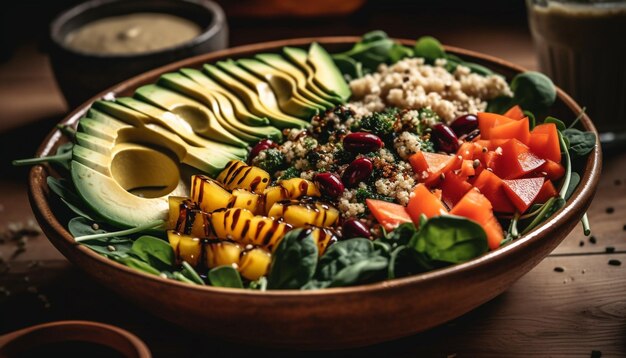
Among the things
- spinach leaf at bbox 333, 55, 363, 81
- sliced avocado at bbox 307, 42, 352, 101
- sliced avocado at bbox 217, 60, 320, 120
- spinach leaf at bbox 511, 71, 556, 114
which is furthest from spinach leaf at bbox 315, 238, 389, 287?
spinach leaf at bbox 333, 55, 363, 81

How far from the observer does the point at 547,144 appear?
1.99 metres

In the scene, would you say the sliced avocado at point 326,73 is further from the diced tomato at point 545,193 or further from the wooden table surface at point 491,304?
the wooden table surface at point 491,304

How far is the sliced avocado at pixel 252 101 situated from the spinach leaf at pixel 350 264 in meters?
0.70

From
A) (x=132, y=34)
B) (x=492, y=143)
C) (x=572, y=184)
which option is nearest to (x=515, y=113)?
(x=492, y=143)

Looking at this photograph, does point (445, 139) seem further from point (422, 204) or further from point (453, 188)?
point (422, 204)

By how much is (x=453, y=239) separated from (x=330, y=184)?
0.43m

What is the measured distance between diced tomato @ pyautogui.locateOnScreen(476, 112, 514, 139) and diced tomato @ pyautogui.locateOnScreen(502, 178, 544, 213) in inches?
10.1

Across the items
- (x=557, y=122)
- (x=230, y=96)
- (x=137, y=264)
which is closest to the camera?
(x=137, y=264)

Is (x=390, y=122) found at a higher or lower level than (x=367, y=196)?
higher

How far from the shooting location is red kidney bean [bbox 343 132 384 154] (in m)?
1.98

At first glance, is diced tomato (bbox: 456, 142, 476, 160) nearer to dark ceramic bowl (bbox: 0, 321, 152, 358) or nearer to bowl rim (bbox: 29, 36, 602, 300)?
bowl rim (bbox: 29, 36, 602, 300)

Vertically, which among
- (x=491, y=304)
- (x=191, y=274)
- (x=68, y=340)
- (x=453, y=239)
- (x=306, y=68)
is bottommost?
(x=491, y=304)

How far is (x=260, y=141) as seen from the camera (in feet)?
7.18

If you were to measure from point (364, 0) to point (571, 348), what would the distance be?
2.49 meters
